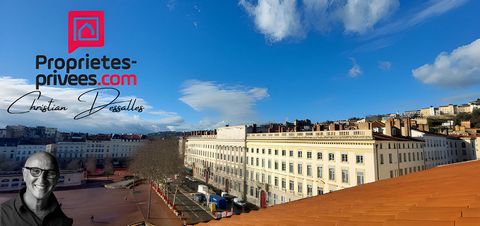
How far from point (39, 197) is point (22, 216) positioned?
0.46ft

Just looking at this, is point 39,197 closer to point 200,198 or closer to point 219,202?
point 219,202

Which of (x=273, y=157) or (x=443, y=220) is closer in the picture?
(x=443, y=220)

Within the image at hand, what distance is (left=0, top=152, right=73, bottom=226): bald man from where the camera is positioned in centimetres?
181

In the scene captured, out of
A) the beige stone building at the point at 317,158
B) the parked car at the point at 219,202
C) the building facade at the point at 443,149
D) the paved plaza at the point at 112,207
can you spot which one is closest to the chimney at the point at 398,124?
the beige stone building at the point at 317,158

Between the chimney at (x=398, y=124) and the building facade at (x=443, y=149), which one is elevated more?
the chimney at (x=398, y=124)

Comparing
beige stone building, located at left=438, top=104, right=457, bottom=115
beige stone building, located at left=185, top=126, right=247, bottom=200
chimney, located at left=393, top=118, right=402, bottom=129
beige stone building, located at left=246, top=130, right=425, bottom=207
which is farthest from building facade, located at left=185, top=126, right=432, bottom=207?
beige stone building, located at left=438, top=104, right=457, bottom=115

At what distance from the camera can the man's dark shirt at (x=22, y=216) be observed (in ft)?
5.74

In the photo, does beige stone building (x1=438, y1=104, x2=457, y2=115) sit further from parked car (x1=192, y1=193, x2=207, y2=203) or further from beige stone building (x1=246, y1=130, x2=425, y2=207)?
parked car (x1=192, y1=193, x2=207, y2=203)

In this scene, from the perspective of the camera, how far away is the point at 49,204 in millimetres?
1908

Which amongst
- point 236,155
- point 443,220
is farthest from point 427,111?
point 443,220

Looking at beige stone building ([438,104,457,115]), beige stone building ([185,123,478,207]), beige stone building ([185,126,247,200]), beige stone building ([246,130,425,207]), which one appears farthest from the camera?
beige stone building ([438,104,457,115])

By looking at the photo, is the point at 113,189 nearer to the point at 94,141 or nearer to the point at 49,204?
the point at 94,141

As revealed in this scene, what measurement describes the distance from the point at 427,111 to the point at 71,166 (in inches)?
7013

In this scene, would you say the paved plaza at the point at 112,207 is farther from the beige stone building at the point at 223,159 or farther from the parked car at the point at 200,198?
the beige stone building at the point at 223,159
